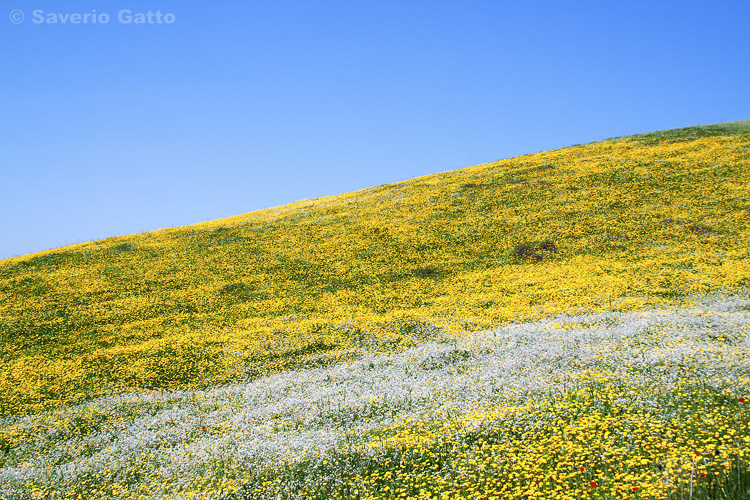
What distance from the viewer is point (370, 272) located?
116ft

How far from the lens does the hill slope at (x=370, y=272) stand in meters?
25.0

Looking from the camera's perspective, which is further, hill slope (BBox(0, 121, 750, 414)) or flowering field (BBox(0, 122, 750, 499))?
hill slope (BBox(0, 121, 750, 414))

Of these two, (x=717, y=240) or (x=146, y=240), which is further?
(x=146, y=240)

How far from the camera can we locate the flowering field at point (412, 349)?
11.6m

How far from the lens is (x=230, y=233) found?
1916 inches

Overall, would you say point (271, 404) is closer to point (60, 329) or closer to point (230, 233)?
point (60, 329)

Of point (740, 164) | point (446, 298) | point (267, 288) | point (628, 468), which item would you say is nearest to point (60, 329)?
point (267, 288)

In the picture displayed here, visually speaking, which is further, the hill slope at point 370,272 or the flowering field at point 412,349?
the hill slope at point 370,272

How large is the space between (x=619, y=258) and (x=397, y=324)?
1749cm

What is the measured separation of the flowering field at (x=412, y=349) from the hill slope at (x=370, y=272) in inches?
8.3

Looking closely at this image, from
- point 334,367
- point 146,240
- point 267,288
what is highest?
point 146,240

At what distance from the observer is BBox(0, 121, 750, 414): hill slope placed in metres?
25.0

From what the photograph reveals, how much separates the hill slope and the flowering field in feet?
0.69

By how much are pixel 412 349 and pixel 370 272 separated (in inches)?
515
